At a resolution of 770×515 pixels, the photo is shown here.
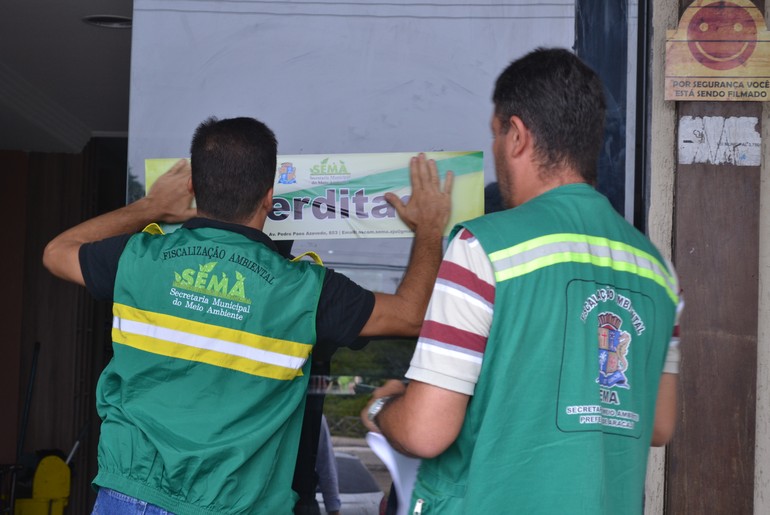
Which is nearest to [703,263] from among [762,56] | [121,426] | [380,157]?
[762,56]

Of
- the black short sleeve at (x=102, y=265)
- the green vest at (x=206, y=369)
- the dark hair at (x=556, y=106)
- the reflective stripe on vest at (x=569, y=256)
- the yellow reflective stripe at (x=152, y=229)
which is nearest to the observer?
the reflective stripe on vest at (x=569, y=256)

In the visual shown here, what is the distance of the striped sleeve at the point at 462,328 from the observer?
142 cm

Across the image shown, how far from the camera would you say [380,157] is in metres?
2.32

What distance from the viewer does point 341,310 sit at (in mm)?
1851

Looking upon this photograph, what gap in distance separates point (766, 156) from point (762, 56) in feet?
0.82

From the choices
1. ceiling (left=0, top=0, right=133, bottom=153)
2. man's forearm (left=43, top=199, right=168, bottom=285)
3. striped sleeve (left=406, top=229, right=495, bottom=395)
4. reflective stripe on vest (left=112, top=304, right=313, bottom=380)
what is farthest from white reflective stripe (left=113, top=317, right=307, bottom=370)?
ceiling (left=0, top=0, right=133, bottom=153)

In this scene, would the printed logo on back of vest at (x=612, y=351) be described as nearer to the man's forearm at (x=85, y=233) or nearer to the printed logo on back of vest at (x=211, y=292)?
the printed logo on back of vest at (x=211, y=292)

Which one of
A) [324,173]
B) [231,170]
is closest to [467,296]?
[231,170]

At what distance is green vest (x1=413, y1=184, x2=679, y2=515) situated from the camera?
1.42 m

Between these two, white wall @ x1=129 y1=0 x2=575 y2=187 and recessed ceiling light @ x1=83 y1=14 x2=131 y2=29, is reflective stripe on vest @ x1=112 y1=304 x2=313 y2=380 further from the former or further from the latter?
recessed ceiling light @ x1=83 y1=14 x2=131 y2=29

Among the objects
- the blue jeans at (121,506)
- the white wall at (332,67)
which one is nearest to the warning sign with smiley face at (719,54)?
the white wall at (332,67)

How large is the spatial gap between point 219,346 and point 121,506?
378 mm

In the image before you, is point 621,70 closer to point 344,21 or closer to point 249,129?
point 344,21

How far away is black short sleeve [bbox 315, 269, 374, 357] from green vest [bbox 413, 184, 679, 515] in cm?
44
